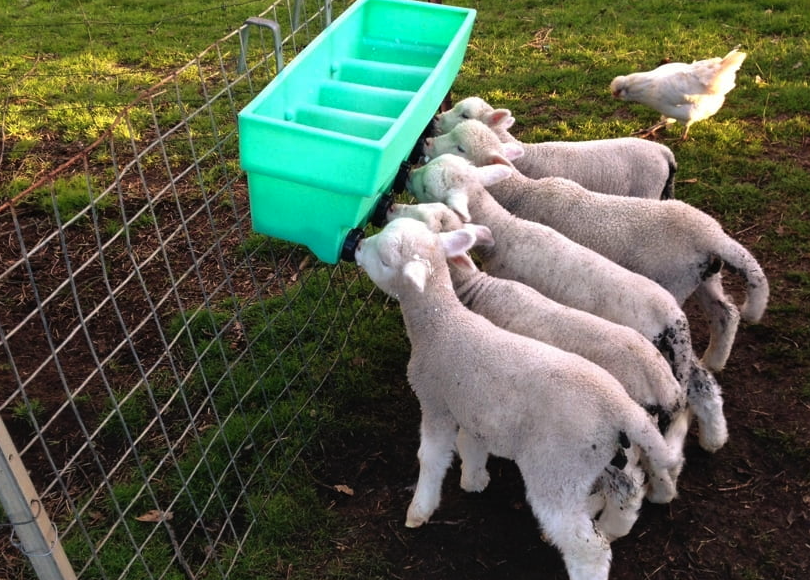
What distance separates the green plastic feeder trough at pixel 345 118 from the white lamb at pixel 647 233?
0.59 metres

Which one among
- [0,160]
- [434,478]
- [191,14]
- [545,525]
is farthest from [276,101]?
[191,14]

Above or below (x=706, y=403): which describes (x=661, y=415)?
above

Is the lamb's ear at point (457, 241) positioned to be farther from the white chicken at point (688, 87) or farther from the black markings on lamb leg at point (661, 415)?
the white chicken at point (688, 87)

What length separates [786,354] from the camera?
4727 millimetres

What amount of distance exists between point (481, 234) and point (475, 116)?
1.41 meters

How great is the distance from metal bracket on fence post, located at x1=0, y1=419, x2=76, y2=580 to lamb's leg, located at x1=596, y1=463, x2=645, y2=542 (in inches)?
84.1

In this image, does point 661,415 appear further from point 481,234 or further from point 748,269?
point 481,234

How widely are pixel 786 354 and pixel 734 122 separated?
9.97 feet

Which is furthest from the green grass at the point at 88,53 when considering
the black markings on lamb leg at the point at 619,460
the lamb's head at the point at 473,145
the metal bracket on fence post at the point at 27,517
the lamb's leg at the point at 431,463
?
the black markings on lamb leg at the point at 619,460

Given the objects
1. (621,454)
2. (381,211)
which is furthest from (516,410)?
(381,211)

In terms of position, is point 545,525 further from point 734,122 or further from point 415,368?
point 734,122

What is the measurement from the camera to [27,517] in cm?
264

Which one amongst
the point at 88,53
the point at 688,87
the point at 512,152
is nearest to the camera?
the point at 512,152

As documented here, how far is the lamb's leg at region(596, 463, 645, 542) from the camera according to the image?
3.43 meters
